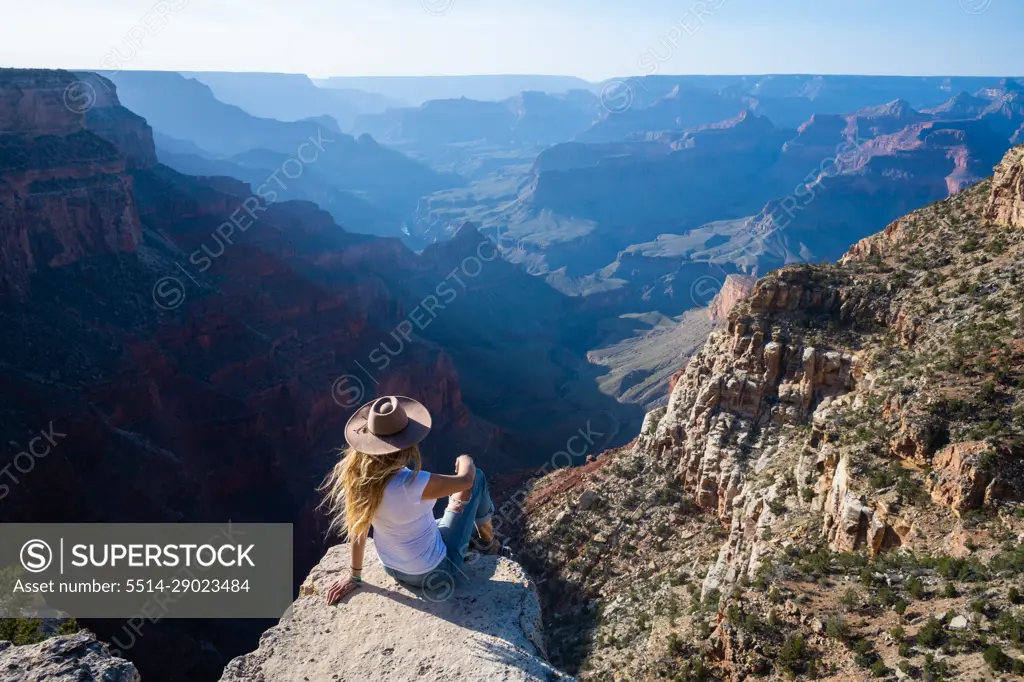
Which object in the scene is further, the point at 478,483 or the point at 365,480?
the point at 478,483

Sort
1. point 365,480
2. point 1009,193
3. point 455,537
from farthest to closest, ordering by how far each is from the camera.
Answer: point 1009,193 < point 455,537 < point 365,480

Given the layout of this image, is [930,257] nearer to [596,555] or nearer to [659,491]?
[659,491]

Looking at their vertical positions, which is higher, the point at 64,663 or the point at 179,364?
the point at 179,364

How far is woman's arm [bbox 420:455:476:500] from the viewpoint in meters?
7.77

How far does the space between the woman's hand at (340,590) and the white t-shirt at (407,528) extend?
1.81ft

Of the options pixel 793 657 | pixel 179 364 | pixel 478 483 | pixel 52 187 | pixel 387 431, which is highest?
pixel 52 187

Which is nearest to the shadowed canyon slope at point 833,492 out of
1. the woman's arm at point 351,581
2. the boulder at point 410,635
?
the boulder at point 410,635

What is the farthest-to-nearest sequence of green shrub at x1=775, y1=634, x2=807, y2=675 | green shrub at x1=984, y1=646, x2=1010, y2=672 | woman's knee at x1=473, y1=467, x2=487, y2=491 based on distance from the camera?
1. green shrub at x1=775, y1=634, x2=807, y2=675
2. green shrub at x1=984, y1=646, x2=1010, y2=672
3. woman's knee at x1=473, y1=467, x2=487, y2=491

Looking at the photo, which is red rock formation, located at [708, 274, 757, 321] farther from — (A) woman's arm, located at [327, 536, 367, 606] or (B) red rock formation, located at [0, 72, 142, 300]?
(A) woman's arm, located at [327, 536, 367, 606]

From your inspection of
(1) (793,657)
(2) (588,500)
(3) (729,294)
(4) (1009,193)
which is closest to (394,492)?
(1) (793,657)

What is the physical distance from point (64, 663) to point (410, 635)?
11.6ft

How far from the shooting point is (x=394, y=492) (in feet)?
25.0

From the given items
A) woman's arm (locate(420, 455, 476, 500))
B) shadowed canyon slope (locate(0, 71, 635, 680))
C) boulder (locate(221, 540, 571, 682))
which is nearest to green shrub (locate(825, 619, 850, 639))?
boulder (locate(221, 540, 571, 682))

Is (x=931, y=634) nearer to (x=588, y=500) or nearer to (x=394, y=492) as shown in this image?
(x=394, y=492)
